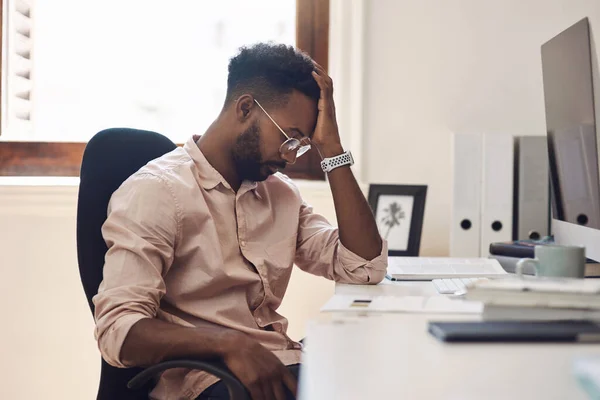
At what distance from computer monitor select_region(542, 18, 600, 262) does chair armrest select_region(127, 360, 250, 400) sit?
2.57 ft

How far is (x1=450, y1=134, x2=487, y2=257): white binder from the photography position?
211 cm

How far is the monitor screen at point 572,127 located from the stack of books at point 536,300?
53 cm

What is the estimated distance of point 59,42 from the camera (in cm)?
245

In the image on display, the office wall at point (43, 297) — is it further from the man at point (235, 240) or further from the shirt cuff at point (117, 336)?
the shirt cuff at point (117, 336)

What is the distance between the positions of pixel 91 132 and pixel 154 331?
150 centimetres

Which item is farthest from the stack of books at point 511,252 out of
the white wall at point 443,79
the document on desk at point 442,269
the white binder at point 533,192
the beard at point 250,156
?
the beard at point 250,156

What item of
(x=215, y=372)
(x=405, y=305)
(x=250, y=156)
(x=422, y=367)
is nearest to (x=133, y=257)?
(x=215, y=372)

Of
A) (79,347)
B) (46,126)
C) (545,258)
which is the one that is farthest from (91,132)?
(545,258)

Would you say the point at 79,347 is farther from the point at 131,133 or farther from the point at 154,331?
the point at 154,331

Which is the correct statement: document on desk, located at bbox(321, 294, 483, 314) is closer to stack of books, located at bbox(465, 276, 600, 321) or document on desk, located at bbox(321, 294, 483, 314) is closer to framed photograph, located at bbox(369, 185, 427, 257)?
stack of books, located at bbox(465, 276, 600, 321)

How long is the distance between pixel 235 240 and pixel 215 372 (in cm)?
38

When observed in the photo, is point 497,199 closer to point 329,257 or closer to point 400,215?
point 400,215

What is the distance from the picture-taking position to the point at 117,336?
115 cm

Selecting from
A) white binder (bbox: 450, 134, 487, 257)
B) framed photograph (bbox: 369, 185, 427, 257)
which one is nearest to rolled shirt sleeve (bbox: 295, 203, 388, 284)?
framed photograph (bbox: 369, 185, 427, 257)
